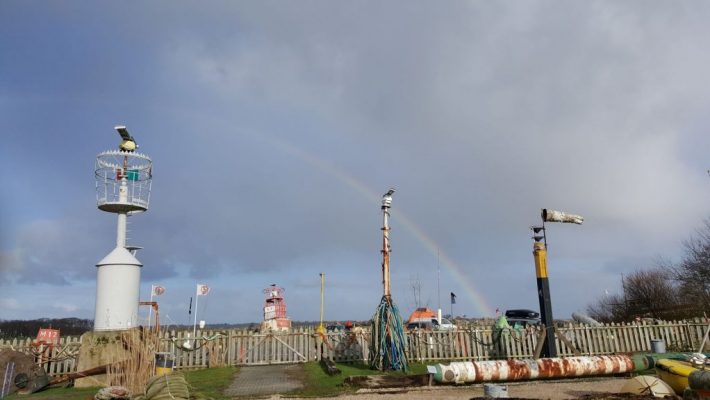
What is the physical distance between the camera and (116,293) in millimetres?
16109

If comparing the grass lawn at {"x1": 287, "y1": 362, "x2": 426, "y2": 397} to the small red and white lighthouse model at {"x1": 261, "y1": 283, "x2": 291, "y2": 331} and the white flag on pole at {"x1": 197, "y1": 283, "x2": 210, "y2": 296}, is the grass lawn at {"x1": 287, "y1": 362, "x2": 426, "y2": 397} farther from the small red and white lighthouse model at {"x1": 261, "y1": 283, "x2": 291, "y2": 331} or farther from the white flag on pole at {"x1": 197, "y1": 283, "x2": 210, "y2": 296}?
the small red and white lighthouse model at {"x1": 261, "y1": 283, "x2": 291, "y2": 331}

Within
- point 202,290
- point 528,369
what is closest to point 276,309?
point 202,290

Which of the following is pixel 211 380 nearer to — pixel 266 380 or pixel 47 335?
pixel 266 380

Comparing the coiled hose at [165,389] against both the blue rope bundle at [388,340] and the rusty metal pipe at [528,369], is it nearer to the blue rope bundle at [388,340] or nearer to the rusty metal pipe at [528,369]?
the rusty metal pipe at [528,369]

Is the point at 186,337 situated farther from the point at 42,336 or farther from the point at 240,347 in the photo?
the point at 42,336

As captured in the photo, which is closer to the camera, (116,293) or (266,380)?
(266,380)

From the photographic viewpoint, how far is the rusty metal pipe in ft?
39.7

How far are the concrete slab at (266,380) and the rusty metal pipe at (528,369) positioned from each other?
3.90 metres

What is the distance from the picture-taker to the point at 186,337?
18500 millimetres

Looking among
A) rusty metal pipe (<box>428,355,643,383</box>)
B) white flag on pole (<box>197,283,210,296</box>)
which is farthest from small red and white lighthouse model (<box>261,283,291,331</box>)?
rusty metal pipe (<box>428,355,643,383</box>)

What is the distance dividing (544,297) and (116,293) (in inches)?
542

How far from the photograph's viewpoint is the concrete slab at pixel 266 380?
1211 cm

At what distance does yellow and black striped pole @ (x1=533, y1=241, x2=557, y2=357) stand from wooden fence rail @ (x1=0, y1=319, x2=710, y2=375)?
3524mm

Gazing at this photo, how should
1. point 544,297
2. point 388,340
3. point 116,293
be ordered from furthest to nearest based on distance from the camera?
point 116,293 < point 544,297 < point 388,340
